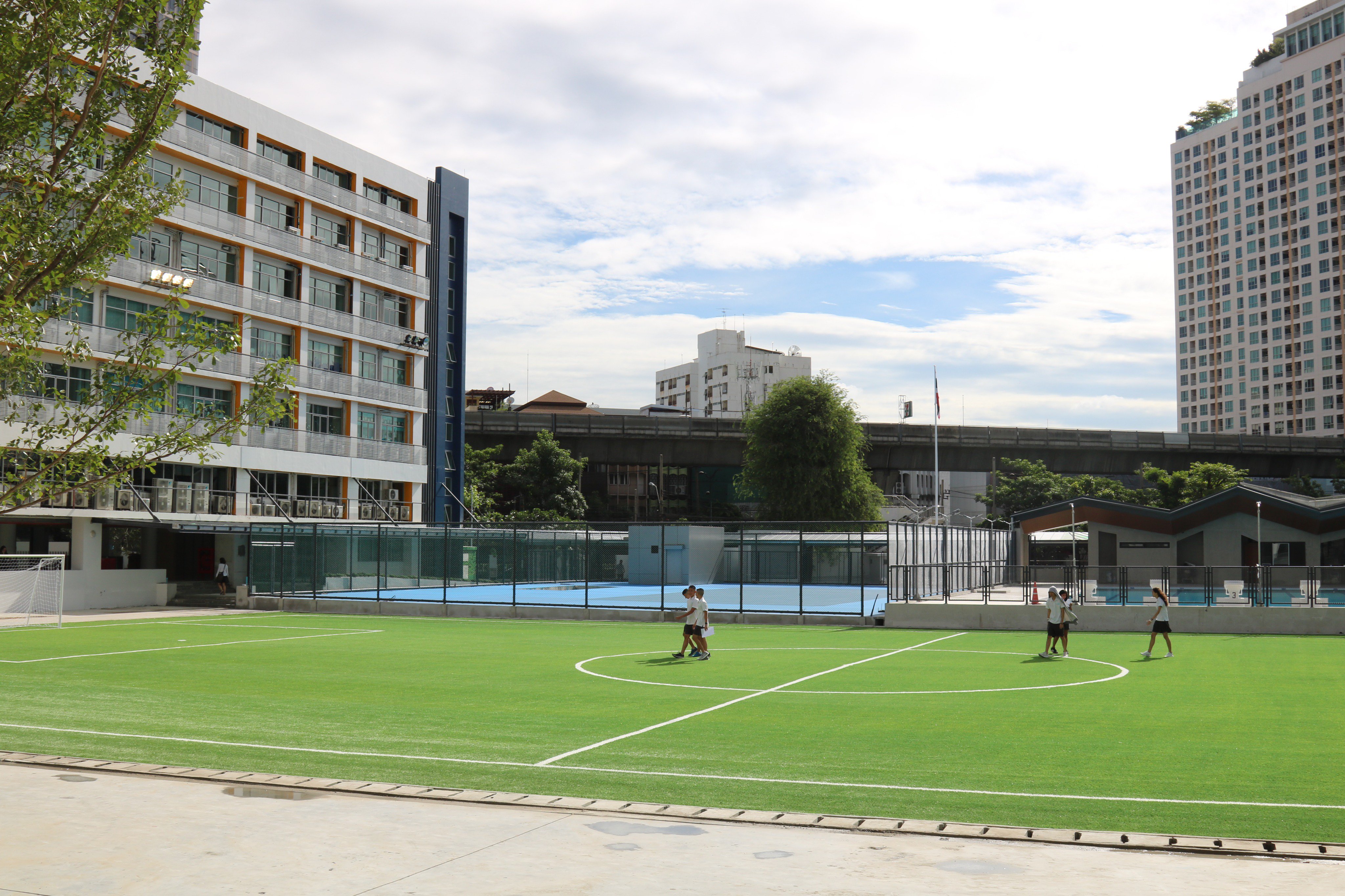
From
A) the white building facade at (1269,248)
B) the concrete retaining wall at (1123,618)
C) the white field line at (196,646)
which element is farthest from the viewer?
the white building facade at (1269,248)

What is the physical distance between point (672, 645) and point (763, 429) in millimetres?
48659

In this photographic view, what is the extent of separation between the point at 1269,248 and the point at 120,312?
161275 mm

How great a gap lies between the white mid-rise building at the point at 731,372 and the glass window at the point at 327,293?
298 ft

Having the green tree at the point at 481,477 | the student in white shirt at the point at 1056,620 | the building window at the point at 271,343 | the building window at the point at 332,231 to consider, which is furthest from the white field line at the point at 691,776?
the green tree at the point at 481,477

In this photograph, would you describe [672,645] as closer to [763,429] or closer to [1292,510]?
[1292,510]

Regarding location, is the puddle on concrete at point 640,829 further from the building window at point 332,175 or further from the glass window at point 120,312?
the building window at point 332,175

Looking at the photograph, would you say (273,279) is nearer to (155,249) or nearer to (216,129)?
(155,249)

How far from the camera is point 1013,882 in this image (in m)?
7.95

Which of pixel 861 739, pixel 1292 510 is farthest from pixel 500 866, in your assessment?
pixel 1292 510

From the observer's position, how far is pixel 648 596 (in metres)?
48.6

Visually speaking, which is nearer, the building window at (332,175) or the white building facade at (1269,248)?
the building window at (332,175)

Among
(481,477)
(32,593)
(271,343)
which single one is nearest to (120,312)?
(271,343)

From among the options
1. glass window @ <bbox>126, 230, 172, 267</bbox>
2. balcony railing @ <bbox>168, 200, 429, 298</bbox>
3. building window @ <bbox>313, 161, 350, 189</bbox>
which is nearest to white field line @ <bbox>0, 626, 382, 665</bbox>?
glass window @ <bbox>126, 230, 172, 267</bbox>

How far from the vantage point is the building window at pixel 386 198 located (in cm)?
7106
